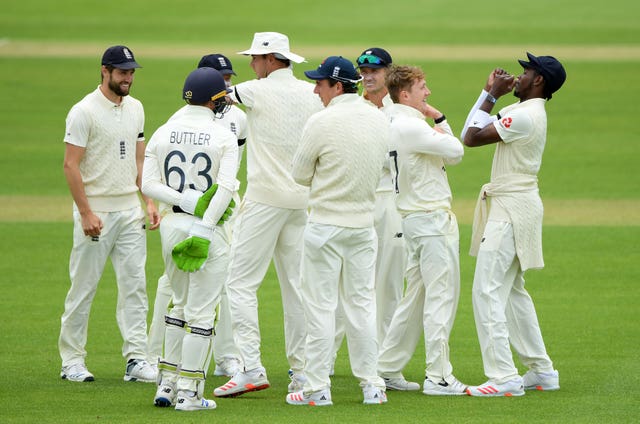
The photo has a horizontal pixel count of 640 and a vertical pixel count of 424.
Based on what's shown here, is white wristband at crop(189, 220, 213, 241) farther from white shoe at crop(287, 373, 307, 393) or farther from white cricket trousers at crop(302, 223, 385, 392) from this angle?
white shoe at crop(287, 373, 307, 393)

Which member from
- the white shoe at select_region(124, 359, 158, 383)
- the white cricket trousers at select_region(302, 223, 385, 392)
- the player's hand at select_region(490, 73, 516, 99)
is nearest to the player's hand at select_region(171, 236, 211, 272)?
the white cricket trousers at select_region(302, 223, 385, 392)

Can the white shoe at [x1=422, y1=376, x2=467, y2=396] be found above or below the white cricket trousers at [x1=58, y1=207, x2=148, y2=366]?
below

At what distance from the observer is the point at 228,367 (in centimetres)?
974

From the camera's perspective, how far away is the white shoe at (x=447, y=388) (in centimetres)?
877

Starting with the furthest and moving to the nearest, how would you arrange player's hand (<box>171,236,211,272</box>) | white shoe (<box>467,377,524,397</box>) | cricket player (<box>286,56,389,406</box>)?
1. white shoe (<box>467,377,524,397</box>)
2. cricket player (<box>286,56,389,406</box>)
3. player's hand (<box>171,236,211,272</box>)

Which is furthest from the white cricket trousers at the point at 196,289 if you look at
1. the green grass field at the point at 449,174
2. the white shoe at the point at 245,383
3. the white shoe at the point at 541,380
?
the white shoe at the point at 541,380

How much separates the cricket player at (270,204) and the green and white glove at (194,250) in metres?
0.90

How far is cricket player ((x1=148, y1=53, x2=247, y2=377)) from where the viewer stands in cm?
955

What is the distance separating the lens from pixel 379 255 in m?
9.68

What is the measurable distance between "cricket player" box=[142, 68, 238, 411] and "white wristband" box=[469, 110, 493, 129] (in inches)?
67.4

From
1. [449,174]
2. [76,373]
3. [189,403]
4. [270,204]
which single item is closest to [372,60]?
[270,204]

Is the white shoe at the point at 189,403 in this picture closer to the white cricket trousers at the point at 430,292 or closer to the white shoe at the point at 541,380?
the white cricket trousers at the point at 430,292

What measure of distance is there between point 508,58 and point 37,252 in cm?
2035

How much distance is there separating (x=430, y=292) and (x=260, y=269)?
4.05 feet
